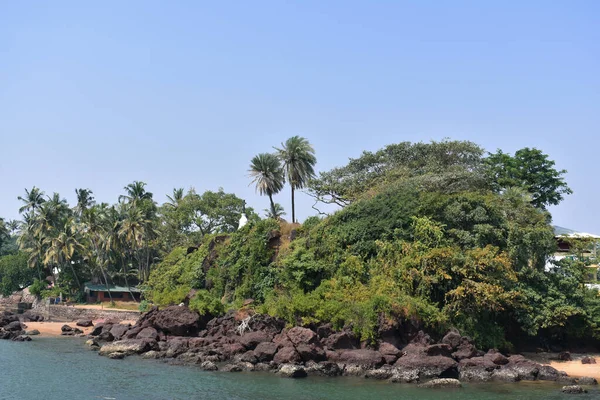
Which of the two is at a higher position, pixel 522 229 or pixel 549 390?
pixel 522 229

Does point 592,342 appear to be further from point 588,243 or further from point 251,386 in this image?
point 251,386

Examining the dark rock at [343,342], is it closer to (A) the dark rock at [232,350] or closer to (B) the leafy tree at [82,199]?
(A) the dark rock at [232,350]

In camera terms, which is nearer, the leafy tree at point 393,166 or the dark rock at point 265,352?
the dark rock at point 265,352

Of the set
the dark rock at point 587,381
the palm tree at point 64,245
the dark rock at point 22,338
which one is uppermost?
the palm tree at point 64,245

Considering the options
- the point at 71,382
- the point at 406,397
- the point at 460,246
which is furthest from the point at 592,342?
the point at 71,382

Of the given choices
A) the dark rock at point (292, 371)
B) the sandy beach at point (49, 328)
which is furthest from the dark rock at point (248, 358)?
the sandy beach at point (49, 328)

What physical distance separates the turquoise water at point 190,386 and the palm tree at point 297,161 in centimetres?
2943

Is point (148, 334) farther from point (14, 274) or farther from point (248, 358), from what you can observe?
point (14, 274)

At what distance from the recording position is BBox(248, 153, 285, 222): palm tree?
208ft

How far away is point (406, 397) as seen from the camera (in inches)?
1089

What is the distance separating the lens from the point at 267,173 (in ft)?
209

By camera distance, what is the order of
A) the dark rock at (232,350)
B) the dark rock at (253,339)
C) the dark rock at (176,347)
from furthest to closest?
the dark rock at (176,347), the dark rock at (253,339), the dark rock at (232,350)

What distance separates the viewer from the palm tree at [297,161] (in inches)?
2440

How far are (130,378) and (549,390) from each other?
20.3 meters
